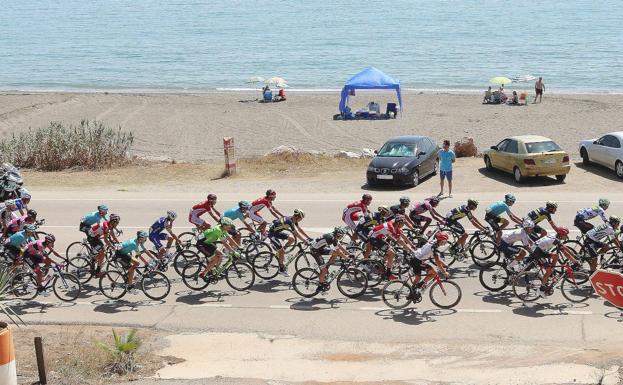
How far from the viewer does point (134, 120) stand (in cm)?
4600

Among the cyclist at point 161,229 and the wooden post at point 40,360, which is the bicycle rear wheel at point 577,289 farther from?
the wooden post at point 40,360

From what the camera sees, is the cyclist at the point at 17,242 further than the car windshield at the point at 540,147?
No

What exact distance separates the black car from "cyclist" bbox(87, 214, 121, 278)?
11.2 meters

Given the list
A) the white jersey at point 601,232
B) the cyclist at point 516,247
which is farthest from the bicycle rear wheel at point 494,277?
the white jersey at point 601,232

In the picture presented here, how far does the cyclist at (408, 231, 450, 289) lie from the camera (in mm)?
15352

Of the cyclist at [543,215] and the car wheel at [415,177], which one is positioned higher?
the cyclist at [543,215]

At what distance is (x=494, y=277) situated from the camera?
16500 mm

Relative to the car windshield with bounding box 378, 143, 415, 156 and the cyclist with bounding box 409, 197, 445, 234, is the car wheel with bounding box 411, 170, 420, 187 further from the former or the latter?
the cyclist with bounding box 409, 197, 445, 234

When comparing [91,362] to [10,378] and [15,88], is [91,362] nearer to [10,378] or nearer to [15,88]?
[10,378]

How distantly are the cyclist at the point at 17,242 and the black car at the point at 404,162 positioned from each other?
12587mm

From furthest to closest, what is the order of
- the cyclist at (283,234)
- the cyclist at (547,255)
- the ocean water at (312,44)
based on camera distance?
the ocean water at (312,44), the cyclist at (283,234), the cyclist at (547,255)

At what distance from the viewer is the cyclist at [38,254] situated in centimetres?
1639

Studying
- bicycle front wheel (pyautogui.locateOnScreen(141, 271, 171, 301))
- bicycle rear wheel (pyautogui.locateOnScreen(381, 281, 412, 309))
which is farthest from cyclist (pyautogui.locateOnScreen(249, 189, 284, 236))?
bicycle rear wheel (pyautogui.locateOnScreen(381, 281, 412, 309))

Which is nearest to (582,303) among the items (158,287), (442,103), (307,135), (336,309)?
(336,309)
